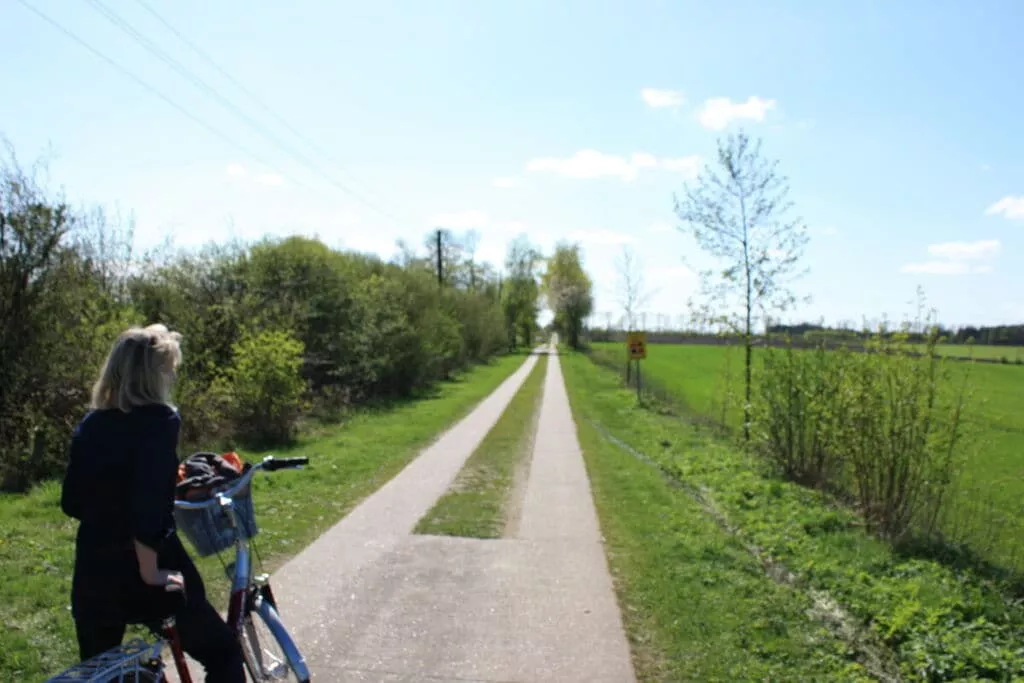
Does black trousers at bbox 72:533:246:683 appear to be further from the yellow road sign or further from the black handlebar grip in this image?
the yellow road sign

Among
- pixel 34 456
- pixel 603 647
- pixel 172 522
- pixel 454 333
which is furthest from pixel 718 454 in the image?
pixel 454 333

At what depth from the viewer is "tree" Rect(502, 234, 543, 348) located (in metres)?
75.0

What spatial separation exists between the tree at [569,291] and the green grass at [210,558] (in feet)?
185

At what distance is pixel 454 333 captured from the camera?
1265 inches

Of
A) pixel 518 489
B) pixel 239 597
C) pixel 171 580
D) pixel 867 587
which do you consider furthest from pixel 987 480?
pixel 171 580

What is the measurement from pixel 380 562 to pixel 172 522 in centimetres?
381

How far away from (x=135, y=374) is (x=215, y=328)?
13212 millimetres

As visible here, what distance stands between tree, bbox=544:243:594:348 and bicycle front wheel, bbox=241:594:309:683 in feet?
221

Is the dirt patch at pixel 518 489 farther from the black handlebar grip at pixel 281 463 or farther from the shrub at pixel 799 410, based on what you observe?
the black handlebar grip at pixel 281 463

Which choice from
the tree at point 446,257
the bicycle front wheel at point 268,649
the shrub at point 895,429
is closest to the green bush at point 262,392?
the shrub at point 895,429

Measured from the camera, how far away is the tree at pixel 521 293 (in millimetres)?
75000

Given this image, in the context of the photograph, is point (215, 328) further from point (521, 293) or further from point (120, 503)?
point (521, 293)

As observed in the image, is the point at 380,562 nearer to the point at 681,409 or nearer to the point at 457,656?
the point at 457,656

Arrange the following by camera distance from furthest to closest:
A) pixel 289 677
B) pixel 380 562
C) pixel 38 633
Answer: pixel 380 562 → pixel 38 633 → pixel 289 677
